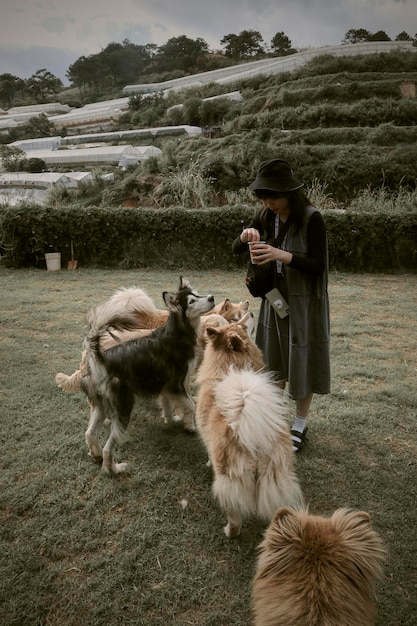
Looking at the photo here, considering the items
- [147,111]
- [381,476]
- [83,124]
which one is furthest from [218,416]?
[83,124]

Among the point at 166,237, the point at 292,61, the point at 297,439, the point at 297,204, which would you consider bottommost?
→ the point at 297,439

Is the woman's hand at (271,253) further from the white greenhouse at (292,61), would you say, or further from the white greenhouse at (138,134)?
the white greenhouse at (292,61)

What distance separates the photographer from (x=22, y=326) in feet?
19.7

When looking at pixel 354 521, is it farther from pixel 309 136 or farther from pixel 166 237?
pixel 309 136

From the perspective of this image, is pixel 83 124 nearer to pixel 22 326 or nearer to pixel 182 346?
pixel 22 326

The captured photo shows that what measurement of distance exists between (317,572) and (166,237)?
9414mm

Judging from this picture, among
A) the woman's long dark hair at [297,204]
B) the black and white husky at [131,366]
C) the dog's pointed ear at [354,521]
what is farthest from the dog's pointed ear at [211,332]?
the dog's pointed ear at [354,521]

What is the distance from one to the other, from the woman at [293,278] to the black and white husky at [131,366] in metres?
0.61

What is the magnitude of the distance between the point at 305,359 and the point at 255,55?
56.1 m

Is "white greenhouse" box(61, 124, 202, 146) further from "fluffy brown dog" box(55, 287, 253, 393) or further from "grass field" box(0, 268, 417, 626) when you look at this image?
"grass field" box(0, 268, 417, 626)

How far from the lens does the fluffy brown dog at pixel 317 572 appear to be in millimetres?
1366

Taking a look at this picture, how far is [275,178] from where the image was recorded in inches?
99.2

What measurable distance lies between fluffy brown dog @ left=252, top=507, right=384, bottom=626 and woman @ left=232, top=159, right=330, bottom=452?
4.36 feet

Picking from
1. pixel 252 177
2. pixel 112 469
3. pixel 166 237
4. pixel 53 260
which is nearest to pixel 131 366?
pixel 112 469
